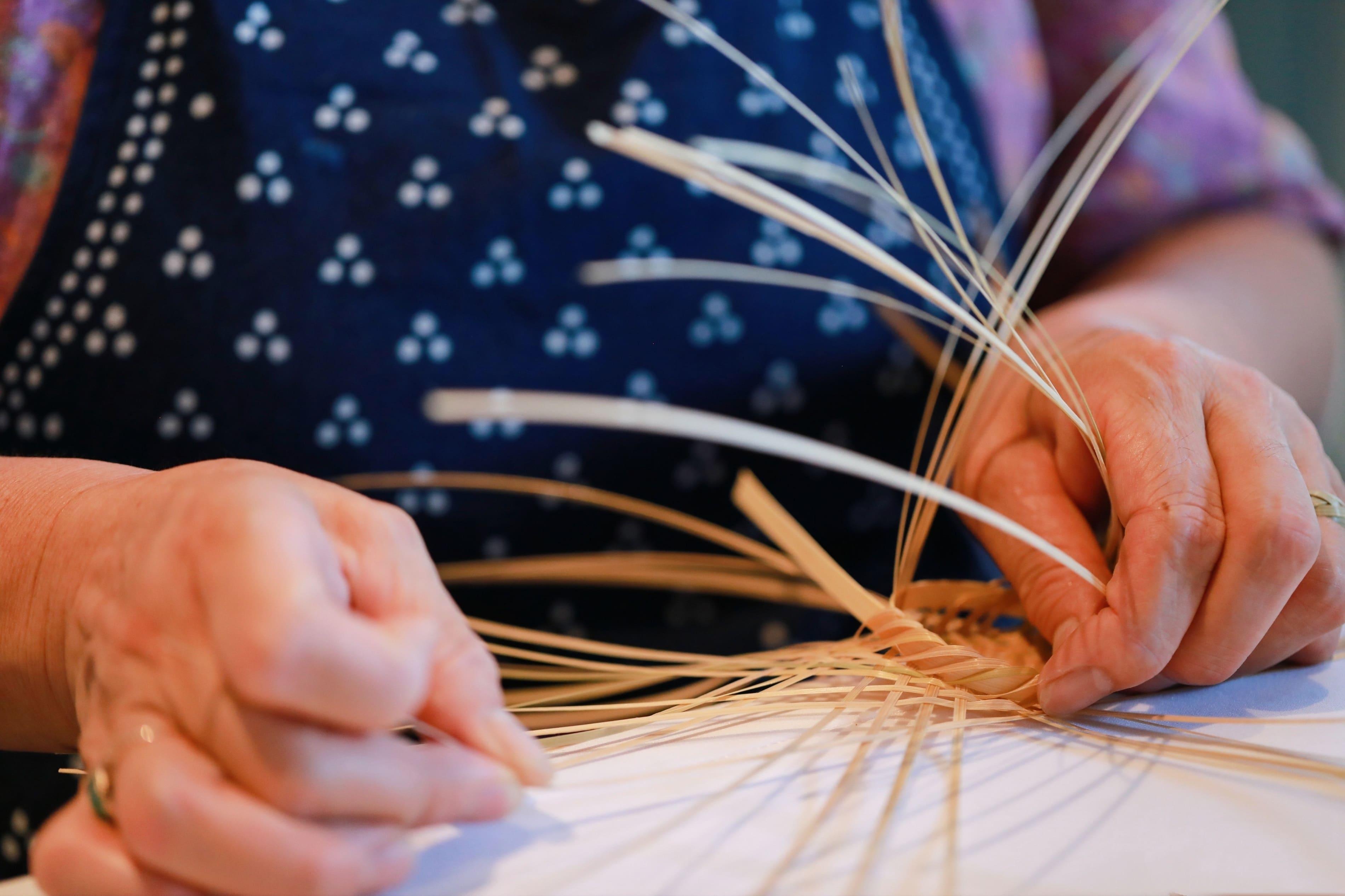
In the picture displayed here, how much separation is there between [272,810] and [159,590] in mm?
64

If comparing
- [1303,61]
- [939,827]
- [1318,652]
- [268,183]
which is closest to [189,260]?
[268,183]

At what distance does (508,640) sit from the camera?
1.52ft

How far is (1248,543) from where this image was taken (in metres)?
0.28

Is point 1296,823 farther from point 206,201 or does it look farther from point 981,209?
point 206,201

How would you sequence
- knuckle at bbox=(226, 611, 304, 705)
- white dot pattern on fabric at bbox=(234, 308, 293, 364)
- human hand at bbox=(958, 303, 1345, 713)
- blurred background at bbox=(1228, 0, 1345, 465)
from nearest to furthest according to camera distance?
knuckle at bbox=(226, 611, 304, 705) → human hand at bbox=(958, 303, 1345, 713) → white dot pattern on fabric at bbox=(234, 308, 293, 364) → blurred background at bbox=(1228, 0, 1345, 465)

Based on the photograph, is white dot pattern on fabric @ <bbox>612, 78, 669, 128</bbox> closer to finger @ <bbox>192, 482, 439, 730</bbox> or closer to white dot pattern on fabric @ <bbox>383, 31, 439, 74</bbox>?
white dot pattern on fabric @ <bbox>383, 31, 439, 74</bbox>

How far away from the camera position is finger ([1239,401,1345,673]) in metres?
0.29

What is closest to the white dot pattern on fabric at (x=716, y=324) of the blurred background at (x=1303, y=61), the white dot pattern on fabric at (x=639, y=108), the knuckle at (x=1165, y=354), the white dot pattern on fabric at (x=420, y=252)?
the white dot pattern on fabric at (x=420, y=252)

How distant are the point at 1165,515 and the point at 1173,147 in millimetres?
515

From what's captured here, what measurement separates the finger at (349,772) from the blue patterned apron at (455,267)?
243 mm

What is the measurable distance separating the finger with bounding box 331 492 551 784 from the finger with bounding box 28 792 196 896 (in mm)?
74

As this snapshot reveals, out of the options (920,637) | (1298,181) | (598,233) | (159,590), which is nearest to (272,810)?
(159,590)

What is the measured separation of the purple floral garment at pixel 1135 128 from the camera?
0.63m

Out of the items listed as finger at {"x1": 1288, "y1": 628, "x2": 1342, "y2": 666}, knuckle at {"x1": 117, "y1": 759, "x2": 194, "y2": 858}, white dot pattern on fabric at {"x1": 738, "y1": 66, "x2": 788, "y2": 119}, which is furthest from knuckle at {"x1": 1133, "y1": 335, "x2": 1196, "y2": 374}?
knuckle at {"x1": 117, "y1": 759, "x2": 194, "y2": 858}
